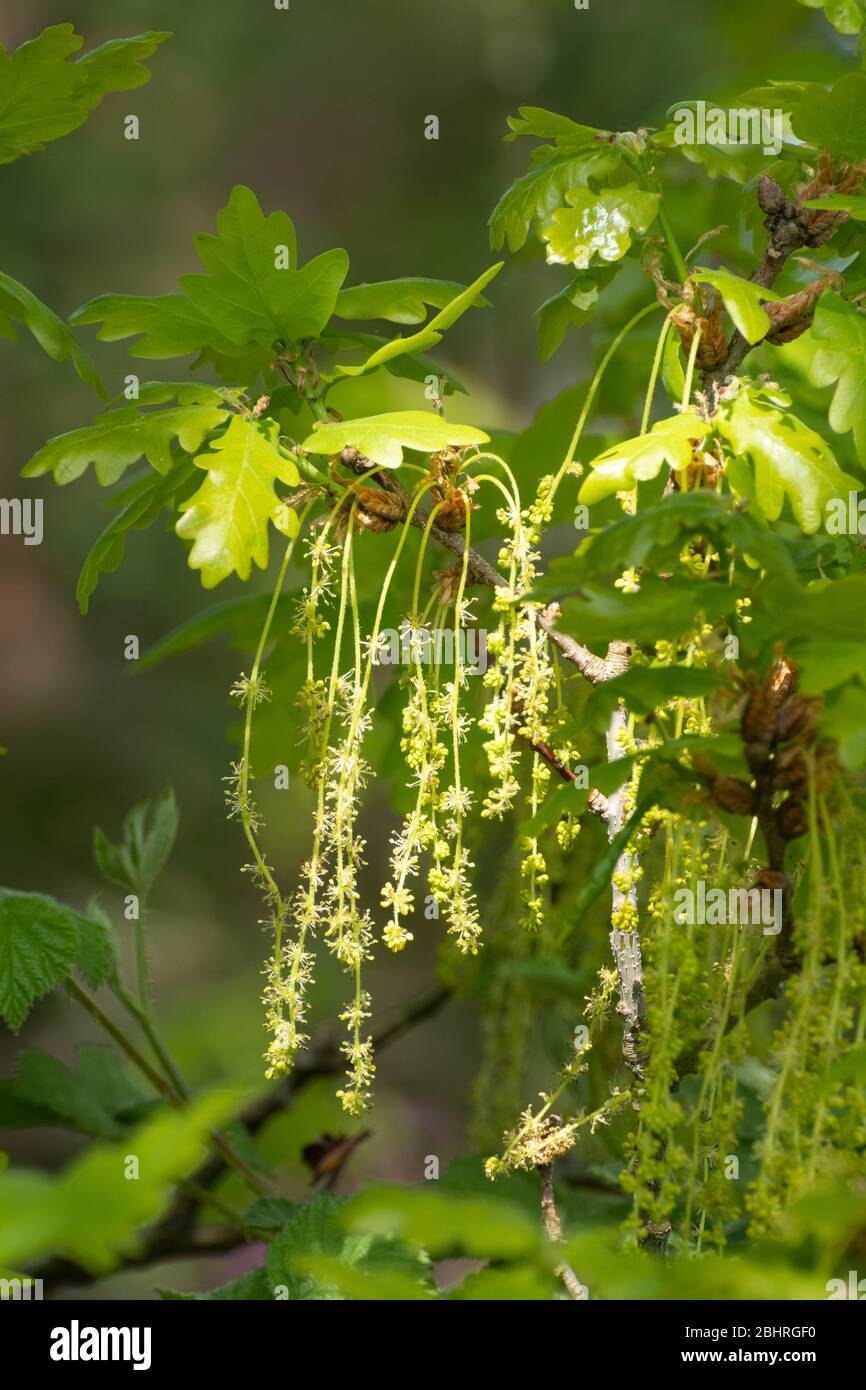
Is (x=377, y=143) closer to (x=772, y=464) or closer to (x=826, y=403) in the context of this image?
(x=826, y=403)

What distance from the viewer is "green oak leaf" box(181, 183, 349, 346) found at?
2.43ft

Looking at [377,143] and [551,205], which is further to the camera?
[377,143]

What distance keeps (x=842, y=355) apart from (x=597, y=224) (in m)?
0.15

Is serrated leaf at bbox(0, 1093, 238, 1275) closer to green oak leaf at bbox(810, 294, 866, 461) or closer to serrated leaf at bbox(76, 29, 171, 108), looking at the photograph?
green oak leaf at bbox(810, 294, 866, 461)

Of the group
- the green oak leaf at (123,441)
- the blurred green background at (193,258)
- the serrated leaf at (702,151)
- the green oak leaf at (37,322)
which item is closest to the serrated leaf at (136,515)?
the green oak leaf at (123,441)

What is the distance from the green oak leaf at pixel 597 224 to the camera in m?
0.75

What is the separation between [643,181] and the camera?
78cm

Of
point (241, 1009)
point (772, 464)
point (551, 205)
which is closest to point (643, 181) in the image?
point (551, 205)

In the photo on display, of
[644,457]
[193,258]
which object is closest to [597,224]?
[644,457]

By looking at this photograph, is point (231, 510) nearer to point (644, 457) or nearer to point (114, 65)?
point (644, 457)

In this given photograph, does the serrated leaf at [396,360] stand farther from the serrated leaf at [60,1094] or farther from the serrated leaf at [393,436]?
the serrated leaf at [60,1094]

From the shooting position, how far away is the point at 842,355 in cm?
72

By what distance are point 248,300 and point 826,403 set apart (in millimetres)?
552
